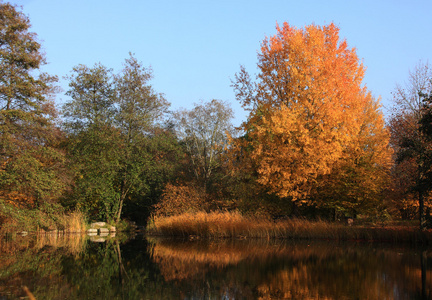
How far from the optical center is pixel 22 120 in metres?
20.7

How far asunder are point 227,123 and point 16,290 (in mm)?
30665

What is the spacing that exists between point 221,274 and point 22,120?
14609 millimetres

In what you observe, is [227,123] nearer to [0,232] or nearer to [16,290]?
[0,232]

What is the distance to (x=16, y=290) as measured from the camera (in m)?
8.98

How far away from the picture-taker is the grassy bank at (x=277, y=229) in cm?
1948

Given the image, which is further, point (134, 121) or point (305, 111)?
point (134, 121)

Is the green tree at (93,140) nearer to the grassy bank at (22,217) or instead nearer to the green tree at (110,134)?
the green tree at (110,134)

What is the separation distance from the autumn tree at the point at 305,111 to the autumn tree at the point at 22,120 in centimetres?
1018

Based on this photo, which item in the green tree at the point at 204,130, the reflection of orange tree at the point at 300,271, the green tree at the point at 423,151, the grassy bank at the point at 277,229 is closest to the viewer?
the reflection of orange tree at the point at 300,271

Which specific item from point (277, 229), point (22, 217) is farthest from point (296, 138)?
point (22, 217)

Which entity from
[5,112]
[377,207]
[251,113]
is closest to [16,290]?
[5,112]

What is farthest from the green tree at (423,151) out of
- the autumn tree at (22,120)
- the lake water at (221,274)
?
the autumn tree at (22,120)

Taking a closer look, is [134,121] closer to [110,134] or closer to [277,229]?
[110,134]

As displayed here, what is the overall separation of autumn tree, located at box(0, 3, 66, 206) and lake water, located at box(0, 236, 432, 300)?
4386 millimetres
